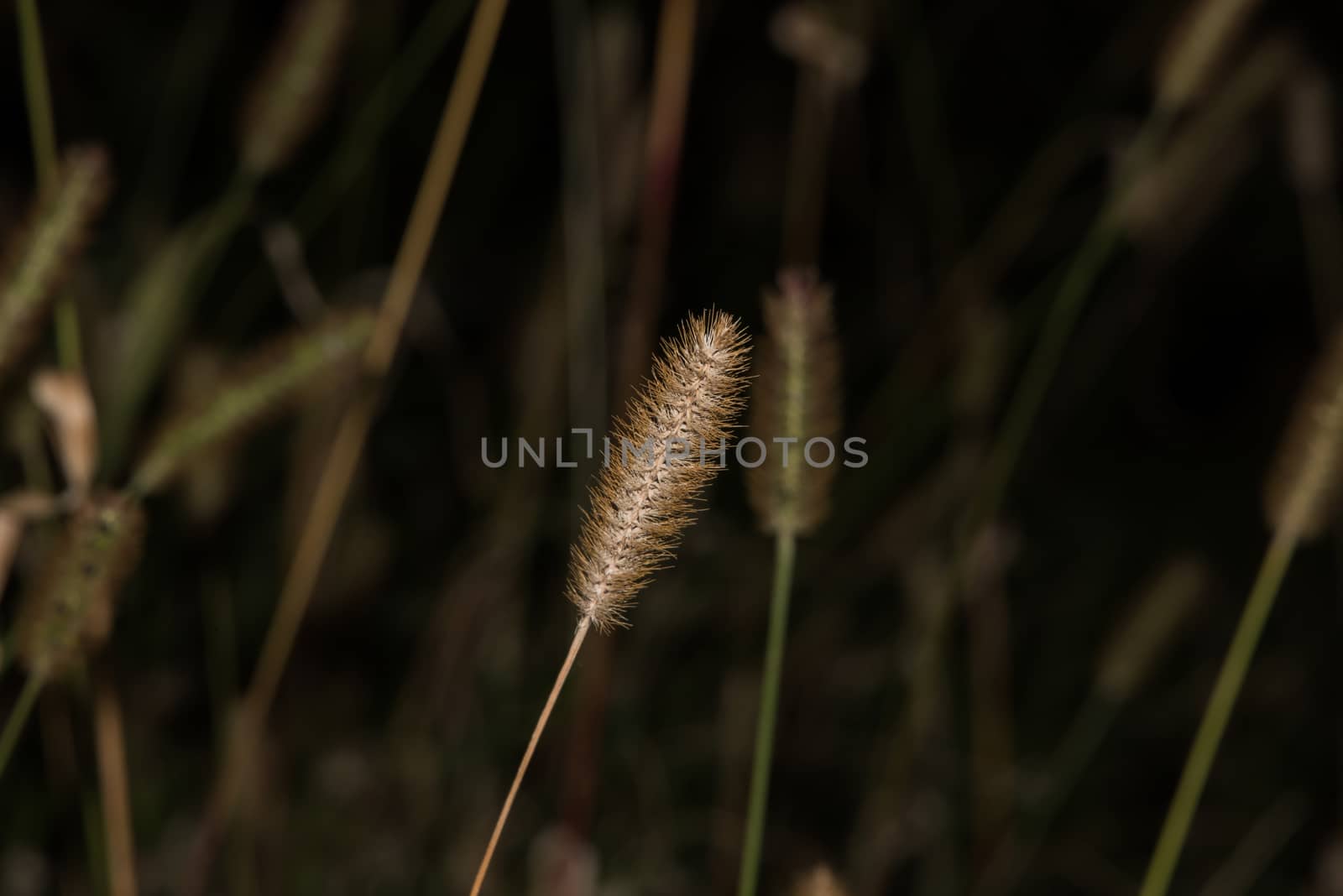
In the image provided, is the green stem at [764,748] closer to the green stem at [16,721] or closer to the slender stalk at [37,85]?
the green stem at [16,721]

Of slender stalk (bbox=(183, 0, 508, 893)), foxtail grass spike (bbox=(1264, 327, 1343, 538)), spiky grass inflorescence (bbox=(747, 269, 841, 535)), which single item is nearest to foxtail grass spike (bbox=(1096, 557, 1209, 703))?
foxtail grass spike (bbox=(1264, 327, 1343, 538))

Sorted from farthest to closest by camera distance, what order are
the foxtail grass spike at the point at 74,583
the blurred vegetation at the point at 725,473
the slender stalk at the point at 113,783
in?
the blurred vegetation at the point at 725,473 < the slender stalk at the point at 113,783 < the foxtail grass spike at the point at 74,583

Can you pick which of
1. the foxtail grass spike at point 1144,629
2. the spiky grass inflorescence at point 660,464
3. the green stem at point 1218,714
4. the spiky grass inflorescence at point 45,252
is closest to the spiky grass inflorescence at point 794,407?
the spiky grass inflorescence at point 660,464

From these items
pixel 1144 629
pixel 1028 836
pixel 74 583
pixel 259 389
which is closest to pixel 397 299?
pixel 259 389

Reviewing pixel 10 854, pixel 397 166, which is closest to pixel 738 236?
pixel 397 166

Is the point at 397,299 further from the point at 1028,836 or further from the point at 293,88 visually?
the point at 1028,836

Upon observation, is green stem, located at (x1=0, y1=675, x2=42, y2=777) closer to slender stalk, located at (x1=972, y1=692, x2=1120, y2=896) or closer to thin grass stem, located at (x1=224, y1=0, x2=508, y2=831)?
thin grass stem, located at (x1=224, y1=0, x2=508, y2=831)
